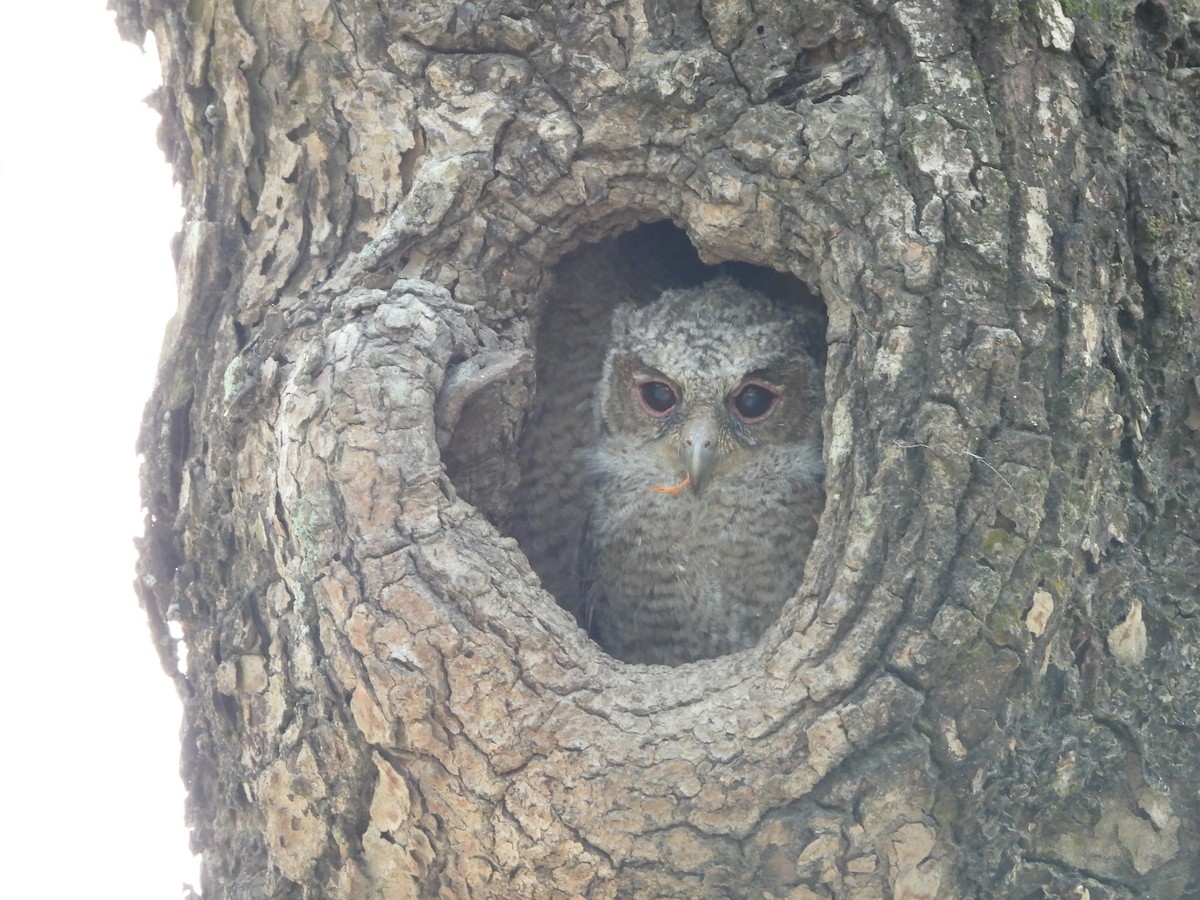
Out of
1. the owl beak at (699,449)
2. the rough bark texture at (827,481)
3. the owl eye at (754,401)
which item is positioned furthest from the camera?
the owl eye at (754,401)

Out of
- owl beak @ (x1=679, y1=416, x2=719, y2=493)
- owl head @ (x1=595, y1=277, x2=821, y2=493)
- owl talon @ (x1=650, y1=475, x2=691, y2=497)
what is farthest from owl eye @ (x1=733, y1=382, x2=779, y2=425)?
owl talon @ (x1=650, y1=475, x2=691, y2=497)

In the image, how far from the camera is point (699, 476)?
302 cm

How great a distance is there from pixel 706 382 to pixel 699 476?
25cm

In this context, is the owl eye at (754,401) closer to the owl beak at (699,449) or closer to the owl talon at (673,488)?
the owl beak at (699,449)

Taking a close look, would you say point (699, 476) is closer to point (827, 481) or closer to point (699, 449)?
point (699, 449)

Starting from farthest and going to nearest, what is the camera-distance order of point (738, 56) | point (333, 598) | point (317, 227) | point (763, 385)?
point (763, 385) → point (317, 227) → point (738, 56) → point (333, 598)

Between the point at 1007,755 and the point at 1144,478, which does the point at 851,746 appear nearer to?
the point at 1007,755

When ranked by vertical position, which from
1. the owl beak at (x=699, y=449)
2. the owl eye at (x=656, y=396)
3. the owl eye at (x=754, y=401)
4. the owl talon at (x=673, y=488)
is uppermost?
the owl eye at (x=656, y=396)

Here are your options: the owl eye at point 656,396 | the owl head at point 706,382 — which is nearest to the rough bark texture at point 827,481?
the owl head at point 706,382

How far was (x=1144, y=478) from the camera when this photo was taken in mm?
2176

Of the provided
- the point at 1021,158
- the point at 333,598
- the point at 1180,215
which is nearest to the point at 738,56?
the point at 1021,158

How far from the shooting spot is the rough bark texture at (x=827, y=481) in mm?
2033

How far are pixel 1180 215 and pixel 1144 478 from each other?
20.8 inches

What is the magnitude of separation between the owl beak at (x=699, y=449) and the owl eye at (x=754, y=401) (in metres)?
0.12
